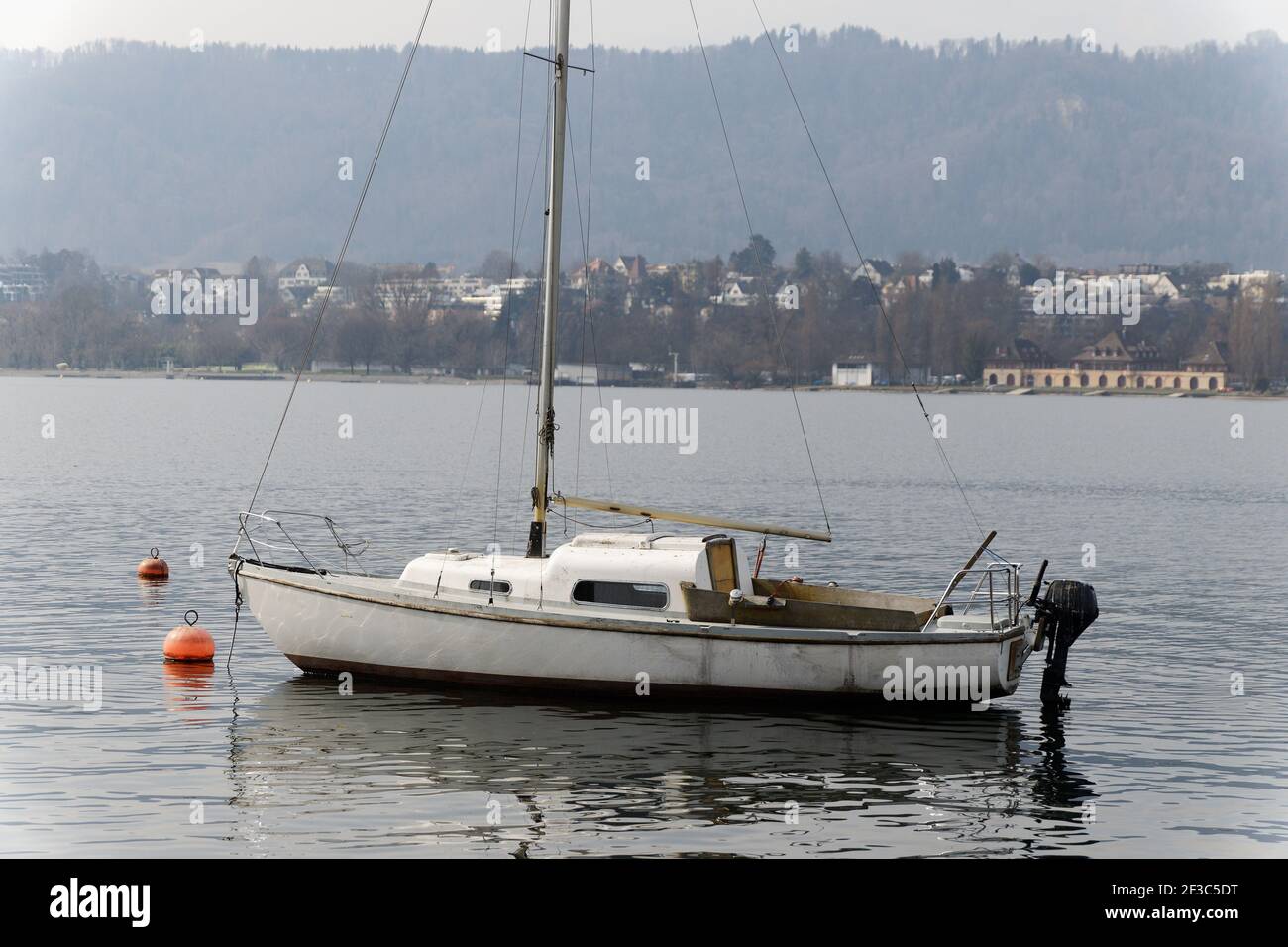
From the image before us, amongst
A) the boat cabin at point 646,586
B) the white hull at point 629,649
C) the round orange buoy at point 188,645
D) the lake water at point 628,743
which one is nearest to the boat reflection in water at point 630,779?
the lake water at point 628,743

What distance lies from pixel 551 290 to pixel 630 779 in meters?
9.05

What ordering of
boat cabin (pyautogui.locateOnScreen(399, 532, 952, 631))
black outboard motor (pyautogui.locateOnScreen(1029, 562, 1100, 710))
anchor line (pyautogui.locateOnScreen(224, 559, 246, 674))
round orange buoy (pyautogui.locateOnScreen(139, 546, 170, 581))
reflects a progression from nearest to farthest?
boat cabin (pyautogui.locateOnScreen(399, 532, 952, 631)) < black outboard motor (pyautogui.locateOnScreen(1029, 562, 1100, 710)) < anchor line (pyautogui.locateOnScreen(224, 559, 246, 674)) < round orange buoy (pyautogui.locateOnScreen(139, 546, 170, 581))

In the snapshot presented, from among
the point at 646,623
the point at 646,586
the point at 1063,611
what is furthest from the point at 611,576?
the point at 1063,611

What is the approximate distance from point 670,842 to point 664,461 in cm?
8479

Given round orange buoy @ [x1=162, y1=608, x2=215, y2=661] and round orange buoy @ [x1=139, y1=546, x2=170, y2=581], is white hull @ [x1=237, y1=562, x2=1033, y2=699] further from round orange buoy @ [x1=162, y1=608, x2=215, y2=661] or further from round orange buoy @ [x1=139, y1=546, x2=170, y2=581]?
round orange buoy @ [x1=139, y1=546, x2=170, y2=581]

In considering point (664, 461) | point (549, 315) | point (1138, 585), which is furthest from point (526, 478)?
point (549, 315)

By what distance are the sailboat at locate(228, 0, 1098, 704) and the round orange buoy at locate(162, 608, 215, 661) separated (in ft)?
11.6

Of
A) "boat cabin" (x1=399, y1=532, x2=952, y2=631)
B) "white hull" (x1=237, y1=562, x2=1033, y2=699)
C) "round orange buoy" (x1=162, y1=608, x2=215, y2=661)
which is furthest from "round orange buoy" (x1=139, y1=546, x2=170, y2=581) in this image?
"boat cabin" (x1=399, y1=532, x2=952, y2=631)

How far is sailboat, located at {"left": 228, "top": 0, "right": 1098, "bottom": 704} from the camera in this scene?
26.3 m

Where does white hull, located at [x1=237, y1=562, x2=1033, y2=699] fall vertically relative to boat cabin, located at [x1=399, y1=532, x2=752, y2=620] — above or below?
below

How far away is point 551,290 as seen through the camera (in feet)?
92.8
